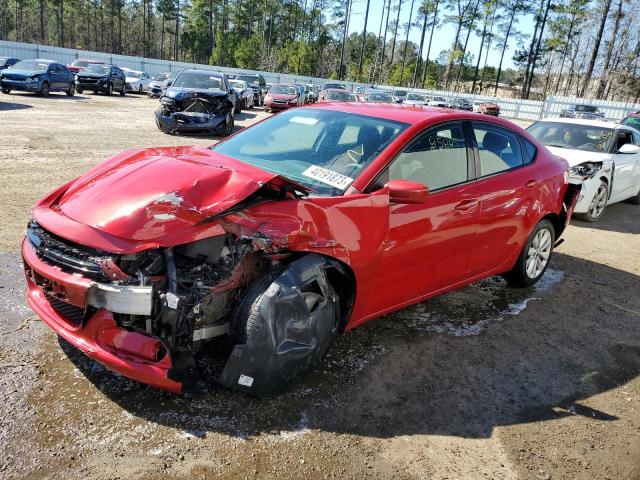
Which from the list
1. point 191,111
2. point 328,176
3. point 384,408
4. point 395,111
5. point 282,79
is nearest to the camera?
point 384,408

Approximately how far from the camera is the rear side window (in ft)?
13.9

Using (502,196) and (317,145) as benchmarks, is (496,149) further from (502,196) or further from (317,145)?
(317,145)

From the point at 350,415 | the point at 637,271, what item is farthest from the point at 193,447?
the point at 637,271

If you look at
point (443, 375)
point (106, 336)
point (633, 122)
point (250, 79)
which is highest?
point (633, 122)

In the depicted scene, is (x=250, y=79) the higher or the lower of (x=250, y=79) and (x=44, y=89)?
the higher

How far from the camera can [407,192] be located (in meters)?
3.21

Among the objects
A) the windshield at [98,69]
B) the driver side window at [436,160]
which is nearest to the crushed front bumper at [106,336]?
the driver side window at [436,160]

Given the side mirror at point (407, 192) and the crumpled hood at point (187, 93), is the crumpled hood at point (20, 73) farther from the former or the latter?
the side mirror at point (407, 192)

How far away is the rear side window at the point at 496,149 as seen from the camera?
13.9ft

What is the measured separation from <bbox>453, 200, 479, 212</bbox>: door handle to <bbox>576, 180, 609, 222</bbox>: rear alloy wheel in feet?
17.3

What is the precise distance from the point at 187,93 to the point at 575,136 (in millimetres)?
9182

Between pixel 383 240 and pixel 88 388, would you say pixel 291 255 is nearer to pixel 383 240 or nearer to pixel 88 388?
pixel 383 240

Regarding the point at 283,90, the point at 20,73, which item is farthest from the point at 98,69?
the point at 283,90

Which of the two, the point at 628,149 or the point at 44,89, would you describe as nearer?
the point at 628,149
